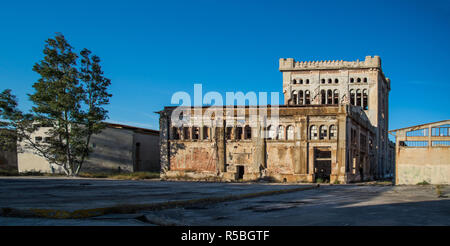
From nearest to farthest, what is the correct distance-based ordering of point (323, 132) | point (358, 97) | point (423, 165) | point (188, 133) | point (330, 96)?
point (423, 165) < point (323, 132) < point (188, 133) < point (358, 97) < point (330, 96)

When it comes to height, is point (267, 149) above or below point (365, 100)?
below

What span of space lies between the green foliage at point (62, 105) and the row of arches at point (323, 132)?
1824 cm

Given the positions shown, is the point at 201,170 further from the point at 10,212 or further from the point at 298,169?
the point at 10,212

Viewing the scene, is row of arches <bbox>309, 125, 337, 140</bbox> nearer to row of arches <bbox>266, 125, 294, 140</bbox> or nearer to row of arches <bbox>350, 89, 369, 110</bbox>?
row of arches <bbox>266, 125, 294, 140</bbox>

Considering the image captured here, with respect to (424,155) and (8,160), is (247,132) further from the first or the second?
(8,160)

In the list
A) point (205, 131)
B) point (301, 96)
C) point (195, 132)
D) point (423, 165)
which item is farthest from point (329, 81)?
point (423, 165)

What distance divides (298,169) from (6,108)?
992 inches

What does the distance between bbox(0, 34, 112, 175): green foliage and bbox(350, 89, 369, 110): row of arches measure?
32814 millimetres

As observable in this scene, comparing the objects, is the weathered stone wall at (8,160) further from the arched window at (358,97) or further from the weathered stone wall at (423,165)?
the arched window at (358,97)

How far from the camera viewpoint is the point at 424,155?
30.0 meters

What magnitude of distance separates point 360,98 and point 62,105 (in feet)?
123

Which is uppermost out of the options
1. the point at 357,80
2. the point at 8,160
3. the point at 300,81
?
the point at 300,81

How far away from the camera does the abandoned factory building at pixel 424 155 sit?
96.6 feet
